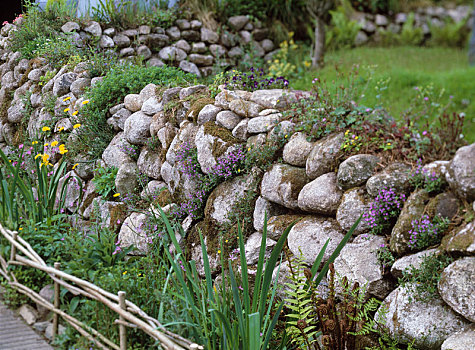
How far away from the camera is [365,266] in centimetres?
274

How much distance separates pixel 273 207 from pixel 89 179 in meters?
2.47

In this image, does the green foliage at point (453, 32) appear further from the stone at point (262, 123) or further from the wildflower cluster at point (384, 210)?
the stone at point (262, 123)

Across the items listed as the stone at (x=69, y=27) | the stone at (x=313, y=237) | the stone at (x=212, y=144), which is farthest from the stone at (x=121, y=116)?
the stone at (x=313, y=237)

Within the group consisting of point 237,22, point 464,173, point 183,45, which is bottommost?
point 464,173

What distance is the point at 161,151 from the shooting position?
175 inches

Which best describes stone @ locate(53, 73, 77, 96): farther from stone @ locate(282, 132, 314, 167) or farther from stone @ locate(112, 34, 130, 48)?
stone @ locate(282, 132, 314, 167)

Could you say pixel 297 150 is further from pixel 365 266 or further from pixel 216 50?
pixel 216 50

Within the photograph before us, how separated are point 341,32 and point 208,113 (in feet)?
14.5

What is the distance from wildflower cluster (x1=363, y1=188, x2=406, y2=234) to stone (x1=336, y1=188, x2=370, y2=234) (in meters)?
0.05

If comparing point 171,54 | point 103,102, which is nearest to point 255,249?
point 103,102

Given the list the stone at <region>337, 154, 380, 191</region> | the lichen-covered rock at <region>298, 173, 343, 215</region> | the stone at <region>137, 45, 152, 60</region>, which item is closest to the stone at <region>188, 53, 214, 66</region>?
the stone at <region>137, 45, 152, 60</region>

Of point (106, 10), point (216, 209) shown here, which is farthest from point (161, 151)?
point (106, 10)

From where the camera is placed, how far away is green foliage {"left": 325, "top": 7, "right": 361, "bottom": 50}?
24.6ft

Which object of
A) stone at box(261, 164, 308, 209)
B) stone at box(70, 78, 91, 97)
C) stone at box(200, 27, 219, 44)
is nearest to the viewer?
stone at box(261, 164, 308, 209)
